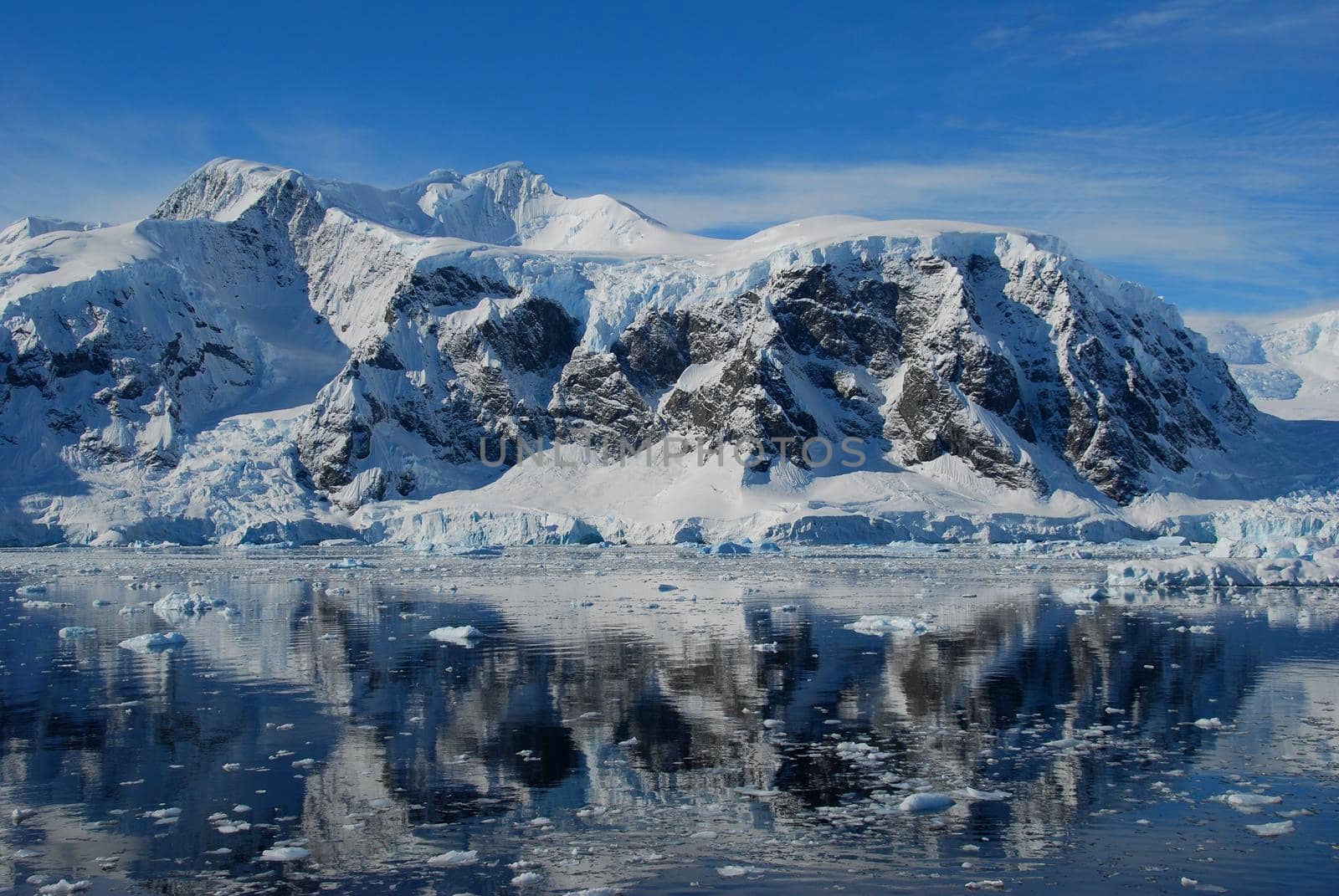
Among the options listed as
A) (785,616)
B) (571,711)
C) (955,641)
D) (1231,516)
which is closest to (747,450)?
(1231,516)

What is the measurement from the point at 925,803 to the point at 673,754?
4.72 m

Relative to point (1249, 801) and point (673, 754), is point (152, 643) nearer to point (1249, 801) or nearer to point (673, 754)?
point (673, 754)

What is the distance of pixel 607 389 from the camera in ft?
429

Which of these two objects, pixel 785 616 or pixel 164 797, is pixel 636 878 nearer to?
pixel 164 797

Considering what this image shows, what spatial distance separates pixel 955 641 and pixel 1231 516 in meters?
73.8

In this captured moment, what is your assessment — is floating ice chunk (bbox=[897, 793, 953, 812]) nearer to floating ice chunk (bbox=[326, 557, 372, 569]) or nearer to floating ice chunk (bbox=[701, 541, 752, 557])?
floating ice chunk (bbox=[326, 557, 372, 569])

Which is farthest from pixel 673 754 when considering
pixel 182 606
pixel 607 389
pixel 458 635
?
pixel 607 389

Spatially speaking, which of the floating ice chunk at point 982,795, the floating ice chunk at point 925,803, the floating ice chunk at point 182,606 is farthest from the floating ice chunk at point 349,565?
the floating ice chunk at point 925,803

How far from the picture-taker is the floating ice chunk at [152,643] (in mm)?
31484

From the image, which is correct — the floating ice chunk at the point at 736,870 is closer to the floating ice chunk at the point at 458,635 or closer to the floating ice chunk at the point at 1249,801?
the floating ice chunk at the point at 1249,801

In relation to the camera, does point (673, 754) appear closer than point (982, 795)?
No

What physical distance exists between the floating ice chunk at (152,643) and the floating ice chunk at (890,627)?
62.8ft

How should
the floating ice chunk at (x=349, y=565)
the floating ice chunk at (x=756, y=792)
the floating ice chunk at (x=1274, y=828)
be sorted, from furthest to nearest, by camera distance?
the floating ice chunk at (x=349, y=565) < the floating ice chunk at (x=756, y=792) < the floating ice chunk at (x=1274, y=828)

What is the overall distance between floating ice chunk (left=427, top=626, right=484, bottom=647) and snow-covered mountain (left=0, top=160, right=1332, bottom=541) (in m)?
66.8
